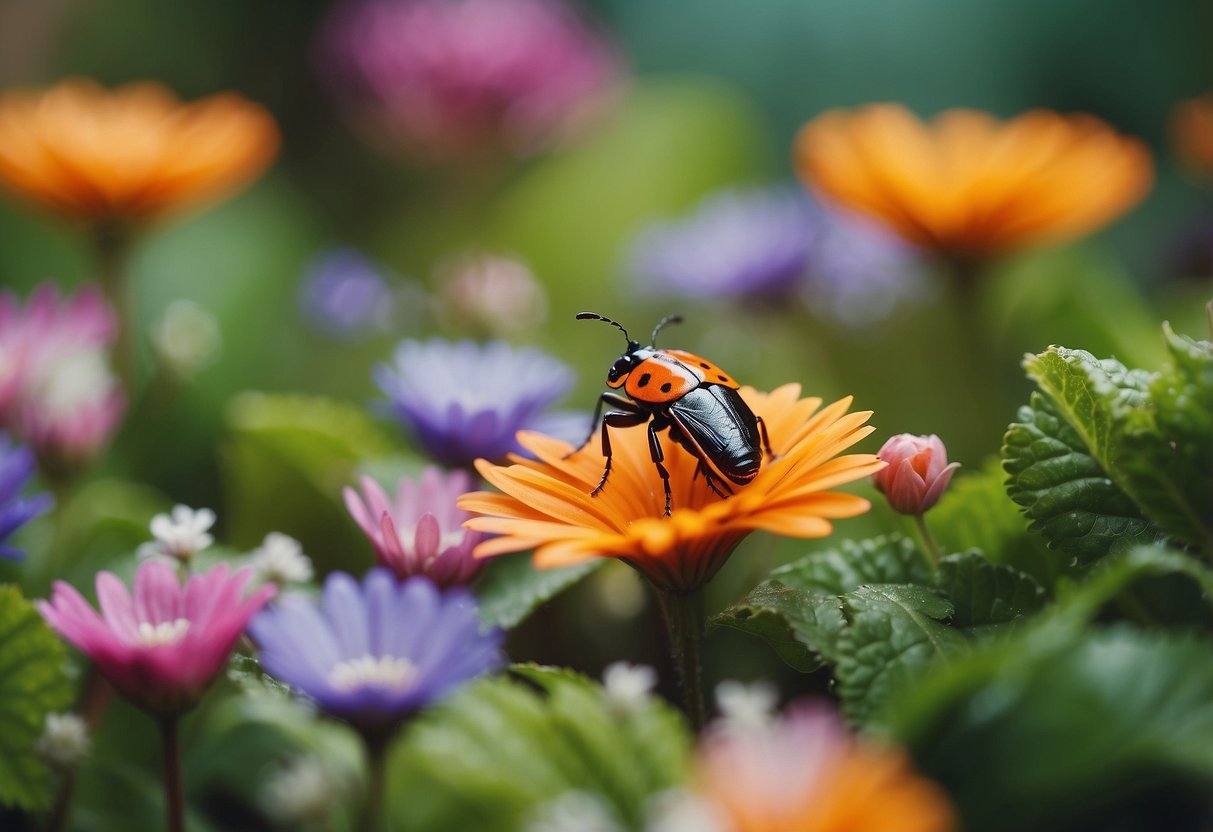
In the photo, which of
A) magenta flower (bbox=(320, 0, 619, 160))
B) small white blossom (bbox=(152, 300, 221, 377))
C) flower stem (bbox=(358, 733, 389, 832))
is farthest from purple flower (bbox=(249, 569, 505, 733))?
magenta flower (bbox=(320, 0, 619, 160))

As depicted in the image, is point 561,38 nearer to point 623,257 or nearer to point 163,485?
point 623,257

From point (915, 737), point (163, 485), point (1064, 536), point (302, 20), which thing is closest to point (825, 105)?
point (302, 20)

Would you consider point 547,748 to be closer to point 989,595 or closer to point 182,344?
point 989,595

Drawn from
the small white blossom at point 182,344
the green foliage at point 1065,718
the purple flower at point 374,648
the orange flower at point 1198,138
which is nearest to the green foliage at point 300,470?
the small white blossom at point 182,344

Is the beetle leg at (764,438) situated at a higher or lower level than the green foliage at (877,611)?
higher

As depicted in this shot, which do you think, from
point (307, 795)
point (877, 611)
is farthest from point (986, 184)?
point (307, 795)

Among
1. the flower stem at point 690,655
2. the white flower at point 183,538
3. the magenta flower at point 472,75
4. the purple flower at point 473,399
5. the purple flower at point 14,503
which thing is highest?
the magenta flower at point 472,75

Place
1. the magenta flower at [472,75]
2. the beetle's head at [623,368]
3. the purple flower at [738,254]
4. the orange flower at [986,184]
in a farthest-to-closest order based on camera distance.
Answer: the magenta flower at [472,75], the purple flower at [738,254], the orange flower at [986,184], the beetle's head at [623,368]

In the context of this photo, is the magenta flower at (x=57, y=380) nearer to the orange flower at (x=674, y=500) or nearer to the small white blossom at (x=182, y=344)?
the small white blossom at (x=182, y=344)
